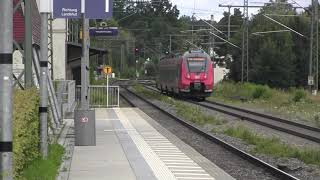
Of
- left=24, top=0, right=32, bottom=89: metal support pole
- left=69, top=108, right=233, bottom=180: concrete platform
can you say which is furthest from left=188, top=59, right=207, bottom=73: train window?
left=24, top=0, right=32, bottom=89: metal support pole

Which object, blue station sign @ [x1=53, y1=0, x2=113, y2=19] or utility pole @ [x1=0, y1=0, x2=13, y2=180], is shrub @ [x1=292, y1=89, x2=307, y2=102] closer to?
blue station sign @ [x1=53, y1=0, x2=113, y2=19]

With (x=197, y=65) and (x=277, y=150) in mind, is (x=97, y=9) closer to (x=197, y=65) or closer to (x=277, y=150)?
(x=277, y=150)

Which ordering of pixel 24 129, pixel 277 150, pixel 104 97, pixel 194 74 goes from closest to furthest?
pixel 24 129, pixel 277 150, pixel 104 97, pixel 194 74

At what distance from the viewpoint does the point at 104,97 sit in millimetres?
37812

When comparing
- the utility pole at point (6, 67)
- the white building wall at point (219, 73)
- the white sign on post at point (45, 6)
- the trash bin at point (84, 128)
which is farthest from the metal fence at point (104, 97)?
the white building wall at point (219, 73)

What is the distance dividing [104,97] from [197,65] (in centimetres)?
1080

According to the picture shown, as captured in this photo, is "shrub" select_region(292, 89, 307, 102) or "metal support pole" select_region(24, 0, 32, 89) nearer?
"metal support pole" select_region(24, 0, 32, 89)

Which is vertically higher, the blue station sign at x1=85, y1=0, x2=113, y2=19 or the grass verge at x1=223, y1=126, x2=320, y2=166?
the blue station sign at x1=85, y1=0, x2=113, y2=19

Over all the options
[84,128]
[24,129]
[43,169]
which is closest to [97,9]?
[84,128]

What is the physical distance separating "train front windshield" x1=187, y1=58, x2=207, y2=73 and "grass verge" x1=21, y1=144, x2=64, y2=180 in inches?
1332

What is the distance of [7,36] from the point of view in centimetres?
541

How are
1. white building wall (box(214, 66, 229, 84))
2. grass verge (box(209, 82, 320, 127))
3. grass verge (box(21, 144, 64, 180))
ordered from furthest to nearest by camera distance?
white building wall (box(214, 66, 229, 84)), grass verge (box(209, 82, 320, 127)), grass verge (box(21, 144, 64, 180))

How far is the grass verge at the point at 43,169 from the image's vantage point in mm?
9540

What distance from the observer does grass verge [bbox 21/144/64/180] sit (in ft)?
31.3
